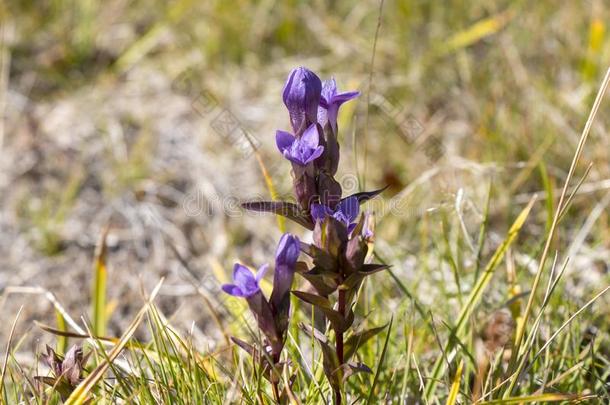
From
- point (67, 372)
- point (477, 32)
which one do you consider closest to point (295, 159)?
point (67, 372)

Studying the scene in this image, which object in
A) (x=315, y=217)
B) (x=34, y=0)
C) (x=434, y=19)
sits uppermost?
(x=34, y=0)

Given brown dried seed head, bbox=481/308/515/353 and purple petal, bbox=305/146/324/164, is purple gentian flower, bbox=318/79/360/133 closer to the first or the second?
purple petal, bbox=305/146/324/164

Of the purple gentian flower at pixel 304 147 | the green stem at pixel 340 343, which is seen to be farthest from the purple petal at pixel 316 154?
the green stem at pixel 340 343

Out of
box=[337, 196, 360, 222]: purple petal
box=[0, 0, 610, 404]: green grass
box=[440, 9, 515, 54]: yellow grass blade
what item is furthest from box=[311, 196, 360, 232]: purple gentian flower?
box=[440, 9, 515, 54]: yellow grass blade

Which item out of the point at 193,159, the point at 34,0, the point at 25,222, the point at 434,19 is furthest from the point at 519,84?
the point at 34,0

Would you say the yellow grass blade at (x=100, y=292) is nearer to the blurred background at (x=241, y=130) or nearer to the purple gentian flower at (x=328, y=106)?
the blurred background at (x=241, y=130)

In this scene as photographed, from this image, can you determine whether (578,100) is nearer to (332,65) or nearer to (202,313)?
(332,65)

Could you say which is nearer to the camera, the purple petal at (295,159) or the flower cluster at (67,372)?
the purple petal at (295,159)

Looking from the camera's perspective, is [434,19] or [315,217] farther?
[434,19]
